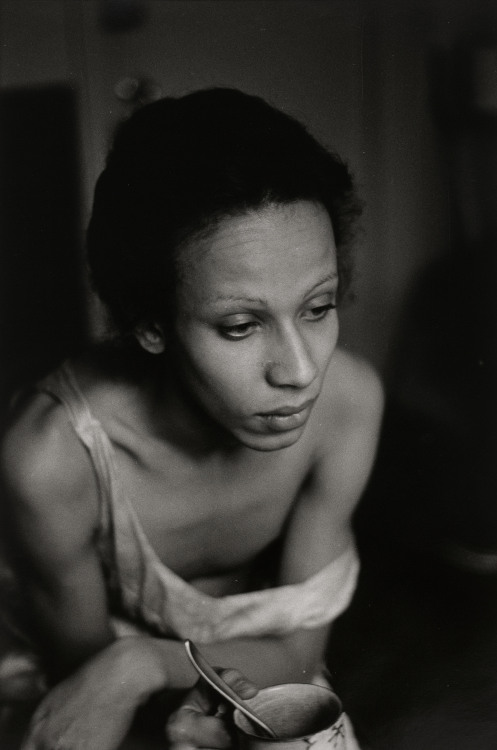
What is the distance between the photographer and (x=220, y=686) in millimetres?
748

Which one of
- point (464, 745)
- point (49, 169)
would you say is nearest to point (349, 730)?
point (464, 745)

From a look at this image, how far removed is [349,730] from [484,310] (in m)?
0.44

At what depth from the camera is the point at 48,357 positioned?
74 cm

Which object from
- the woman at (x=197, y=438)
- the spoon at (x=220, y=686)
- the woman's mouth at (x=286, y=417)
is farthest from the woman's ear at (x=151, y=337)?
the spoon at (x=220, y=686)

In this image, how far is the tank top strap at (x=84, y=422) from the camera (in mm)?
744

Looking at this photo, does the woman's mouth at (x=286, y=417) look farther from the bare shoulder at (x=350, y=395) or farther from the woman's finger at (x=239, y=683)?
the woman's finger at (x=239, y=683)

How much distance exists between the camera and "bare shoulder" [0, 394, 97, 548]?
74 cm

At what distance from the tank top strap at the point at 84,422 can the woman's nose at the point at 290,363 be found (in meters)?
0.16

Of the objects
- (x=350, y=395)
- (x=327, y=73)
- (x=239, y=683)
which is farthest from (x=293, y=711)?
(x=327, y=73)

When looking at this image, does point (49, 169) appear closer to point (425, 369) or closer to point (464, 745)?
point (425, 369)

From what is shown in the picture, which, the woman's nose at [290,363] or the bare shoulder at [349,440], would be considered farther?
the bare shoulder at [349,440]

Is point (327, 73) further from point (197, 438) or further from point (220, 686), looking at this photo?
point (220, 686)

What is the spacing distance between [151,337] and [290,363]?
124 mm

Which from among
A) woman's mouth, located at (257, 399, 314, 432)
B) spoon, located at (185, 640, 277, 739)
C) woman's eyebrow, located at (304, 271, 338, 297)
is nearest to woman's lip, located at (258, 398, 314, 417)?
woman's mouth, located at (257, 399, 314, 432)
